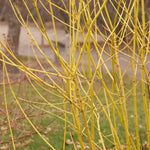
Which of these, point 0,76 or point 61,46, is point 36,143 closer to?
point 0,76

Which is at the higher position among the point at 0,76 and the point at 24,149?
the point at 0,76

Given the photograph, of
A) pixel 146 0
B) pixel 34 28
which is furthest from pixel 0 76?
pixel 146 0

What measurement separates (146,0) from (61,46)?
1283 centimetres

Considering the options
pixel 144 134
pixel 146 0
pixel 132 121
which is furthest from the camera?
pixel 146 0

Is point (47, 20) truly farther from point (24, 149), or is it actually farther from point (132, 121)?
point (132, 121)

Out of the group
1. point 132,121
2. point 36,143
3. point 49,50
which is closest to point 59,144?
point 36,143

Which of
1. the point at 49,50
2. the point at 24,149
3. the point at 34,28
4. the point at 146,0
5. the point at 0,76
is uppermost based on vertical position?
the point at 146,0

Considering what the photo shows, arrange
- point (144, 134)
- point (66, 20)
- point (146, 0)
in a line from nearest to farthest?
point (66, 20), point (144, 134), point (146, 0)

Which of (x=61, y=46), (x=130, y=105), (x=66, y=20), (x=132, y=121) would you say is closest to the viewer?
(x=66, y=20)

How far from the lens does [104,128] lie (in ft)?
14.1

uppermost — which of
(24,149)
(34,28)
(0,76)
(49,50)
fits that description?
(34,28)

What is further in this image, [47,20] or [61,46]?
[61,46]

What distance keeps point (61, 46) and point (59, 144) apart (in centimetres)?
196

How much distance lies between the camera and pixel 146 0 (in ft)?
45.7
